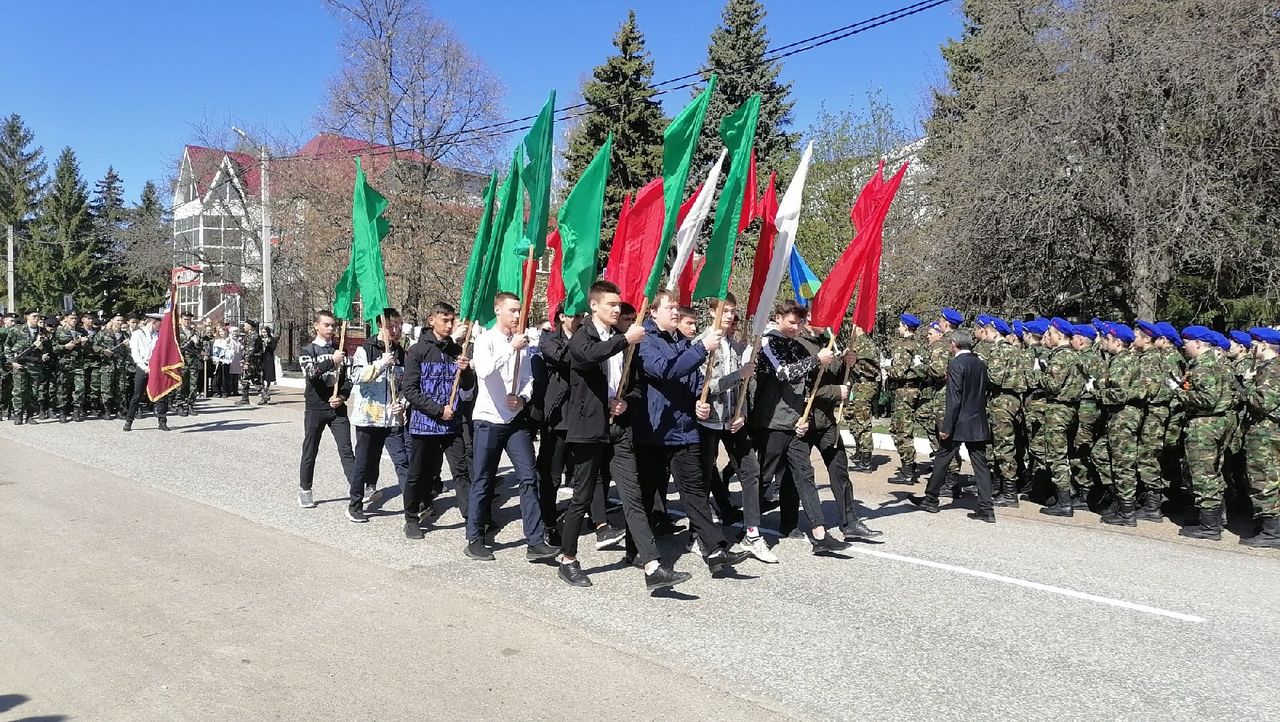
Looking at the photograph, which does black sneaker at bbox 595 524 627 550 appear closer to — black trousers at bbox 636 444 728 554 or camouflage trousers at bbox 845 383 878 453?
black trousers at bbox 636 444 728 554

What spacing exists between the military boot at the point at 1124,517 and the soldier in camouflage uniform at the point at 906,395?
2.46 m

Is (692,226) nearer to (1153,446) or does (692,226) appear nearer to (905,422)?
(1153,446)

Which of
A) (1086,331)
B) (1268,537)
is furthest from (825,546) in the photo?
(1086,331)

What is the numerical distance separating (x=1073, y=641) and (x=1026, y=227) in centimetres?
1204

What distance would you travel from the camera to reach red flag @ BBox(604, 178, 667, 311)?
6465 mm

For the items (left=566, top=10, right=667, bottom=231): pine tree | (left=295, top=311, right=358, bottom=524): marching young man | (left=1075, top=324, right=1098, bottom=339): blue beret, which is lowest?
(left=295, top=311, right=358, bottom=524): marching young man

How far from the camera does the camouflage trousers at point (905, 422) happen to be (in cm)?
1098

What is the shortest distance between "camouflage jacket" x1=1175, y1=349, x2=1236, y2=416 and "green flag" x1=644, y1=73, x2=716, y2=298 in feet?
17.9

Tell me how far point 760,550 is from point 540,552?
66.3 inches

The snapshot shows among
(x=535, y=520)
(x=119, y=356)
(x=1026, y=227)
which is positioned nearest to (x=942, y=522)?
(x=535, y=520)

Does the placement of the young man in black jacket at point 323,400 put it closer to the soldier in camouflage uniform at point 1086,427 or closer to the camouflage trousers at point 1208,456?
the soldier in camouflage uniform at point 1086,427

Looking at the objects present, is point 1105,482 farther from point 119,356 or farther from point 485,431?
point 119,356

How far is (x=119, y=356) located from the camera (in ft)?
54.6

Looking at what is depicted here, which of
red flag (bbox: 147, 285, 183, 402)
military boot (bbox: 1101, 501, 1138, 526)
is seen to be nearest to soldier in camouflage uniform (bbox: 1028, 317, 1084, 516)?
military boot (bbox: 1101, 501, 1138, 526)
